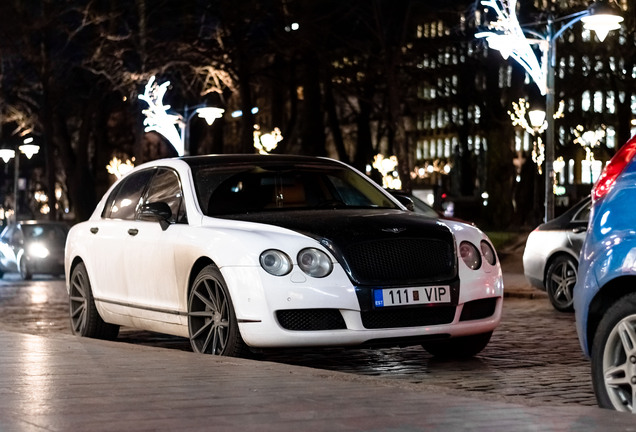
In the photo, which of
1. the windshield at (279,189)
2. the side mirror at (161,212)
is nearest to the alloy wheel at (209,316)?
the windshield at (279,189)

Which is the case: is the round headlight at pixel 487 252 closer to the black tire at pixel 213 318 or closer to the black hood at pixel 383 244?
the black hood at pixel 383 244

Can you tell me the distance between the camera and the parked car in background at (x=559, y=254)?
721 inches

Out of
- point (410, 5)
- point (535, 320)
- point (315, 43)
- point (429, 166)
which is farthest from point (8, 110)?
point (429, 166)

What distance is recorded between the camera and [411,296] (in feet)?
34.7

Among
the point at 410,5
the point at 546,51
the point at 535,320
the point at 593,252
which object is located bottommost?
the point at 535,320

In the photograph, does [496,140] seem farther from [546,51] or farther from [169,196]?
[169,196]

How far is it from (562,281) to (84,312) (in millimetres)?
7233

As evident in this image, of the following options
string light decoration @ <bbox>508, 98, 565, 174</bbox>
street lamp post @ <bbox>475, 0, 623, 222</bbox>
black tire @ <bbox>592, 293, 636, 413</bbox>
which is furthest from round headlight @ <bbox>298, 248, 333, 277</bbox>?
A: string light decoration @ <bbox>508, 98, 565, 174</bbox>

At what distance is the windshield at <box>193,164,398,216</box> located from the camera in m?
11.7

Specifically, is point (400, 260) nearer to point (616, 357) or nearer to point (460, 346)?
point (460, 346)

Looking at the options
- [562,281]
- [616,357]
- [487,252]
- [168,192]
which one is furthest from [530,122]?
[616,357]

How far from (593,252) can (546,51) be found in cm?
1885

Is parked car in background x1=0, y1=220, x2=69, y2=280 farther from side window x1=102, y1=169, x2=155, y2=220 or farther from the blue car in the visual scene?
the blue car

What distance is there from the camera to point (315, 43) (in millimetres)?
49469
